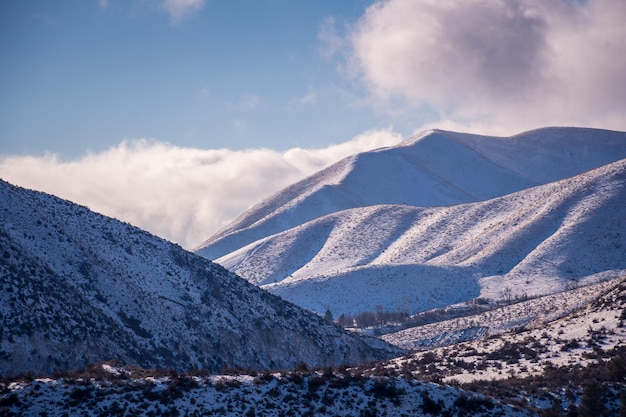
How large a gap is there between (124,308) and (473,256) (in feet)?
299

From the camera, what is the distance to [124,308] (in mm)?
64312

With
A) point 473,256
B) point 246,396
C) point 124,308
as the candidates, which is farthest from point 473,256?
point 246,396

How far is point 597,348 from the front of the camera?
53562 mm

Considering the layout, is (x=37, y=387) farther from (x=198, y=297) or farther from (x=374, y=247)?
(x=374, y=247)

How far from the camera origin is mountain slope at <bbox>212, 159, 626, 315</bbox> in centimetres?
12812

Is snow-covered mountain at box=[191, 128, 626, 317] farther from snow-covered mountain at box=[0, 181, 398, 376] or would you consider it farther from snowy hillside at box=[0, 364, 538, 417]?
snowy hillside at box=[0, 364, 538, 417]

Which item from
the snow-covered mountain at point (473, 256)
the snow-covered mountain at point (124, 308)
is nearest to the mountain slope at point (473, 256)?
the snow-covered mountain at point (473, 256)

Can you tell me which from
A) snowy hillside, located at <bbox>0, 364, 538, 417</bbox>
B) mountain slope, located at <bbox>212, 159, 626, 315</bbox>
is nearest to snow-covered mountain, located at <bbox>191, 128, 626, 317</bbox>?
mountain slope, located at <bbox>212, 159, 626, 315</bbox>

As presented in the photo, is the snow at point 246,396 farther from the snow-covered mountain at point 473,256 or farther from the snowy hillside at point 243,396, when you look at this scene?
the snow-covered mountain at point 473,256

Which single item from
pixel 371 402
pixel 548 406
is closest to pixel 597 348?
pixel 548 406

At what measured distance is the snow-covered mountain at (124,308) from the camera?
54.2 meters

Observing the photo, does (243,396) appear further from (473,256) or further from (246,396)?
(473,256)

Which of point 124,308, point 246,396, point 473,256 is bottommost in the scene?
point 246,396

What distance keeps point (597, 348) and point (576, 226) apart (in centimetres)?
8762
